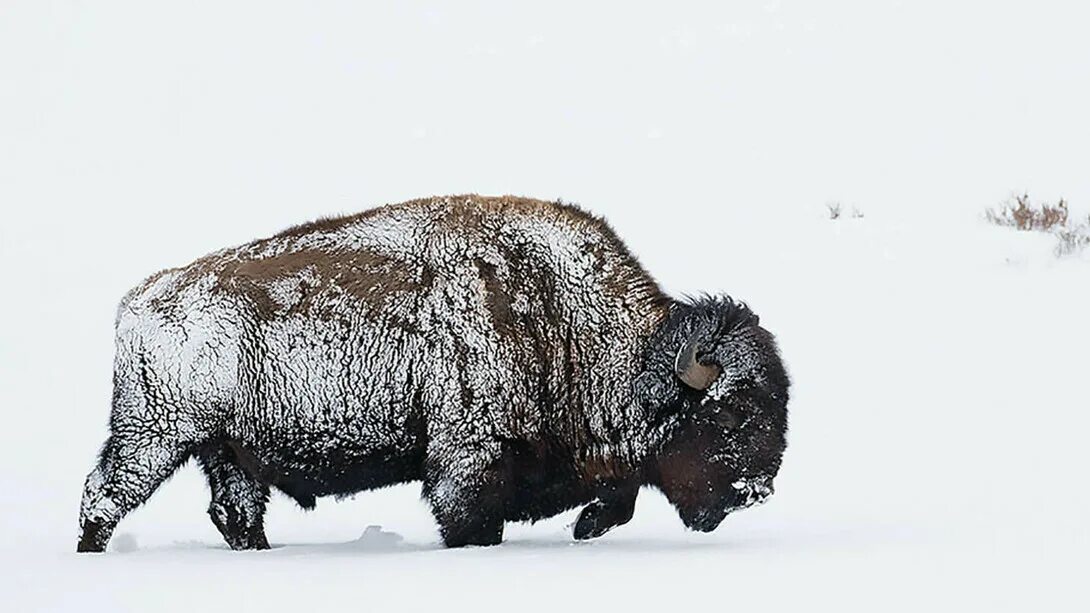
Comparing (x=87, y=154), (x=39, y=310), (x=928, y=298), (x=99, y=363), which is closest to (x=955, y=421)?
(x=928, y=298)

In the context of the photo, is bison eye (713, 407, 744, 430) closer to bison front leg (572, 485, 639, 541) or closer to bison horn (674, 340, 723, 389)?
bison horn (674, 340, 723, 389)

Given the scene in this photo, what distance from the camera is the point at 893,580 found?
512 cm

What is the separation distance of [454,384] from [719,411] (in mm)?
1142

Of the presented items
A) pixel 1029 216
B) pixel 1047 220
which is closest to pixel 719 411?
pixel 1047 220

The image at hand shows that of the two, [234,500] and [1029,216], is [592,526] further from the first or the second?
[1029,216]

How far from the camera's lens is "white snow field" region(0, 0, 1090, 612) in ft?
18.7

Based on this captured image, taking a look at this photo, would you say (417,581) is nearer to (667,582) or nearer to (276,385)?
(667,582)

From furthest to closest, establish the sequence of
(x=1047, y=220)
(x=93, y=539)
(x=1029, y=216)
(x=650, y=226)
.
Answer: (x=650, y=226) < (x=1029, y=216) < (x=1047, y=220) < (x=93, y=539)

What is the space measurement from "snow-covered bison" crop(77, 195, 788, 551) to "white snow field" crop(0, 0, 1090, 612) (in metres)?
0.34

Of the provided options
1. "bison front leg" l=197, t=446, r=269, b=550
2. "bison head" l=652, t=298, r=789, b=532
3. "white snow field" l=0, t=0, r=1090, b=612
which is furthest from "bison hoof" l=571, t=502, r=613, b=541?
"bison front leg" l=197, t=446, r=269, b=550

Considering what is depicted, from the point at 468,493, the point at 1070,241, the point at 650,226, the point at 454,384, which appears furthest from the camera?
the point at 650,226

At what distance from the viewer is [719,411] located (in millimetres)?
7254

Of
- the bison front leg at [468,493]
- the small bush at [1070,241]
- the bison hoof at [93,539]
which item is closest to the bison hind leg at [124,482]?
the bison hoof at [93,539]

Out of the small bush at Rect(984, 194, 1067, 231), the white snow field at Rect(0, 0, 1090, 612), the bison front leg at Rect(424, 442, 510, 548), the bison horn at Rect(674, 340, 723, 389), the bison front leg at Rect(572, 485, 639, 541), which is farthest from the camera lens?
the small bush at Rect(984, 194, 1067, 231)
